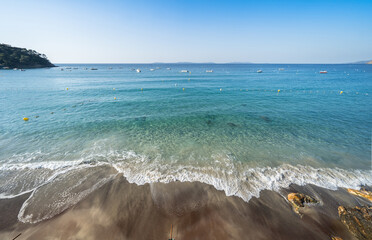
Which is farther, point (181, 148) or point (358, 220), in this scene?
point (181, 148)

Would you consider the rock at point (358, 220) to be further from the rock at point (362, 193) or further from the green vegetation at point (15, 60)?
the green vegetation at point (15, 60)

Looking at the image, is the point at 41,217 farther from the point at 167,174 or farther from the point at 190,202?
the point at 190,202

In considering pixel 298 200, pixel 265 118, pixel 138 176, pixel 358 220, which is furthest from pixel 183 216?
pixel 265 118

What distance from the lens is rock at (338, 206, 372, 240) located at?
18.5 feet

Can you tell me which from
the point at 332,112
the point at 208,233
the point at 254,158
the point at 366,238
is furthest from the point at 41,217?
the point at 332,112

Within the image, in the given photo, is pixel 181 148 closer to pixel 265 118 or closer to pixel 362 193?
pixel 362 193

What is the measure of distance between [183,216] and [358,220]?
7689 mm

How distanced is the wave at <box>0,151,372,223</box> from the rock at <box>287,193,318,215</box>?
90 cm

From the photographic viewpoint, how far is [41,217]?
637 cm

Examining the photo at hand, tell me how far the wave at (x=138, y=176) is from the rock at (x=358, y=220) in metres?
1.54

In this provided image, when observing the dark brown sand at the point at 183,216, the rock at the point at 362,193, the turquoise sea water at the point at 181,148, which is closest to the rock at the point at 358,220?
the dark brown sand at the point at 183,216

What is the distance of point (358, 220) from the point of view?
6078 mm

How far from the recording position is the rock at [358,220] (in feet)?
18.5

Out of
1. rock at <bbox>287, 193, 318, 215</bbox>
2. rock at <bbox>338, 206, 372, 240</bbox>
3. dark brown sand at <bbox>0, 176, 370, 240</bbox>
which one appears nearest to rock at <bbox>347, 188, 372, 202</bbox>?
dark brown sand at <bbox>0, 176, 370, 240</bbox>
